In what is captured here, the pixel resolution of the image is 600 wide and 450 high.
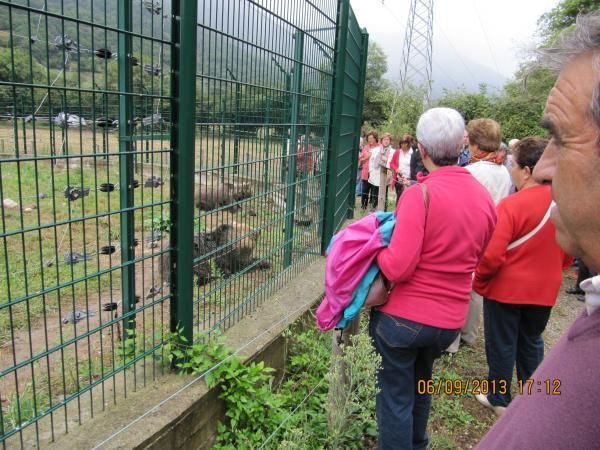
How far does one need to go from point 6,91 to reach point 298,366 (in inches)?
106

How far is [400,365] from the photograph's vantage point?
2592 mm

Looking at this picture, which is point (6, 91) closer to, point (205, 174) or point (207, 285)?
point (205, 174)

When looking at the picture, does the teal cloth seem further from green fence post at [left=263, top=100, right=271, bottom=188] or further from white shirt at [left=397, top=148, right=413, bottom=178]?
white shirt at [left=397, top=148, right=413, bottom=178]

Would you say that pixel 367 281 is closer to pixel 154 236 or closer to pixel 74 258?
pixel 154 236

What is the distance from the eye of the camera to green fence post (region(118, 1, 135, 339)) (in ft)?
7.57

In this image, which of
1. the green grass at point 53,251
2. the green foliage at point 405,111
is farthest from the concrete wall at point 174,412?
the green foliage at point 405,111

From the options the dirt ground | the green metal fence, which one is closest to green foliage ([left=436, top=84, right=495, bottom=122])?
the dirt ground

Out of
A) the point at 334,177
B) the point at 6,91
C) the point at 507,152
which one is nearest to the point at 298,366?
the point at 334,177

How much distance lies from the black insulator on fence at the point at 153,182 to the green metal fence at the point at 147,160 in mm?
25

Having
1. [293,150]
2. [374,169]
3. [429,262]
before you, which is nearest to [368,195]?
[374,169]

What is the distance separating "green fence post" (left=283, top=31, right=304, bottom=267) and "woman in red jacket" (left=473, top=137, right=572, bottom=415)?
1.66 metres

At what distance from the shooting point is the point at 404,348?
2.55 meters

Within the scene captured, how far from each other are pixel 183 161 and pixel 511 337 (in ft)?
8.43

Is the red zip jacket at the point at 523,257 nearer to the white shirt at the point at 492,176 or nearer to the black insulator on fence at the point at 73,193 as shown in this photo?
the white shirt at the point at 492,176
